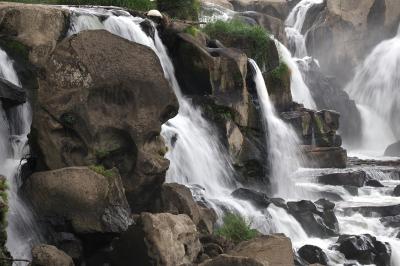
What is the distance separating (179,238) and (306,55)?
3312 centimetres

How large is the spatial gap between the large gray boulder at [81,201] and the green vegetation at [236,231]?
291 cm

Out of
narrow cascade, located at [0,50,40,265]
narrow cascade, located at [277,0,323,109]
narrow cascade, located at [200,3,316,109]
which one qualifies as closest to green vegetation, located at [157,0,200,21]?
narrow cascade, located at [277,0,323,109]

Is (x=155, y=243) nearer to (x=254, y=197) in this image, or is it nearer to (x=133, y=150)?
(x=133, y=150)

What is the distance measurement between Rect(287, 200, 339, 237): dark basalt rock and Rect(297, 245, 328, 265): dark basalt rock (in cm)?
201

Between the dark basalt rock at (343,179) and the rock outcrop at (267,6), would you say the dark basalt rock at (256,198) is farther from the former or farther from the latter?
the rock outcrop at (267,6)

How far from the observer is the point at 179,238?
10492 millimetres

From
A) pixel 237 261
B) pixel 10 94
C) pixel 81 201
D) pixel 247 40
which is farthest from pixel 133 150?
pixel 247 40

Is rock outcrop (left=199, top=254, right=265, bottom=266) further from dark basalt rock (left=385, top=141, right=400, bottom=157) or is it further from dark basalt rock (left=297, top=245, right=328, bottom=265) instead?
dark basalt rock (left=385, top=141, right=400, bottom=157)

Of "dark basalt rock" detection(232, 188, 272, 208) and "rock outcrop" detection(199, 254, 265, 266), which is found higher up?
"rock outcrop" detection(199, 254, 265, 266)

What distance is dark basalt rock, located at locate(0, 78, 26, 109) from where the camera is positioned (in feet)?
44.1

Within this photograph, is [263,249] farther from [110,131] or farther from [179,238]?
[110,131]

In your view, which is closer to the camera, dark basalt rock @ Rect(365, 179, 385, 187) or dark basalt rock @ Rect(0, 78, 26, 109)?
dark basalt rock @ Rect(0, 78, 26, 109)

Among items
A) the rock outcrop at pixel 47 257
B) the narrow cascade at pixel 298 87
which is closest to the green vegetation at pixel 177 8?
the narrow cascade at pixel 298 87

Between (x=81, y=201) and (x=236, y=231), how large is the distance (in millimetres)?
3991
